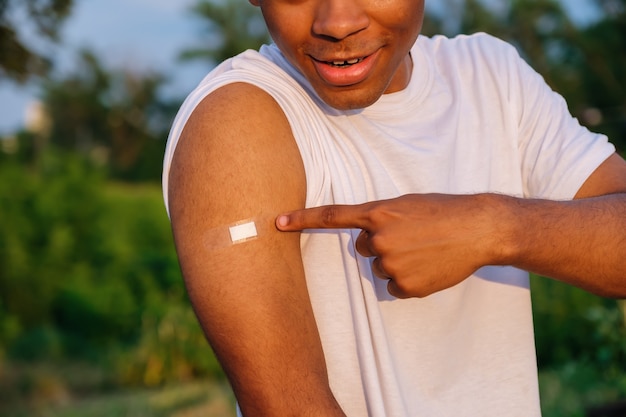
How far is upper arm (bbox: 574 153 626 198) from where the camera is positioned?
1810 millimetres

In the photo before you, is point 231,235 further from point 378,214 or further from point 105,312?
point 105,312

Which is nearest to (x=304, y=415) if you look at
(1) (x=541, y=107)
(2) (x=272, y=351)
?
(2) (x=272, y=351)

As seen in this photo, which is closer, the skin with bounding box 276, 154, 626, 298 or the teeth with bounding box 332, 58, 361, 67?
the skin with bounding box 276, 154, 626, 298

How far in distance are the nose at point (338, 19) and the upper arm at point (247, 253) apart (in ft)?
0.59

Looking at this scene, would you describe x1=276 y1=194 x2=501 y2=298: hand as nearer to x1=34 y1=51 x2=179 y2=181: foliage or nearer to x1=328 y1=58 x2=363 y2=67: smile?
x1=328 y1=58 x2=363 y2=67: smile

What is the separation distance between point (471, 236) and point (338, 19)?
46 centimetres

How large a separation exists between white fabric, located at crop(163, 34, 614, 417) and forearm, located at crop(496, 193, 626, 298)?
19 cm

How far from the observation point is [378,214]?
143 cm

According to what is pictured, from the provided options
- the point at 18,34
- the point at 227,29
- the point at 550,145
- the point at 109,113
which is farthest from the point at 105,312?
the point at 109,113

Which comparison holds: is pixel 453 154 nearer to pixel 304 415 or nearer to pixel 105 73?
pixel 304 415

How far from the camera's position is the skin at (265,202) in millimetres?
1440

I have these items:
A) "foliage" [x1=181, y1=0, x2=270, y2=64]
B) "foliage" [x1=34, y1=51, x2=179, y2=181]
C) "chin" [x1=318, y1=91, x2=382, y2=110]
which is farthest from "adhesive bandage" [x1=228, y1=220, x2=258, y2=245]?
"foliage" [x1=34, y1=51, x2=179, y2=181]

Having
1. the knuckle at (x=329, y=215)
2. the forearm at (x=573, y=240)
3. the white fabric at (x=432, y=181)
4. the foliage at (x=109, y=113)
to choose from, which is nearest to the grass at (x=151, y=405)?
the white fabric at (x=432, y=181)

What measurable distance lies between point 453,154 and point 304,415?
2.19ft
